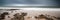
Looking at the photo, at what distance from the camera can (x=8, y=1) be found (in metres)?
0.81

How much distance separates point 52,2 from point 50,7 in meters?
0.07

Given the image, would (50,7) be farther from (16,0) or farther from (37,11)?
(16,0)

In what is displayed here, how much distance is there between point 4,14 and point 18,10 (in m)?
0.16

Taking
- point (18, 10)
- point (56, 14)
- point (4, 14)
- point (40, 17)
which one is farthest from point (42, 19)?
point (4, 14)

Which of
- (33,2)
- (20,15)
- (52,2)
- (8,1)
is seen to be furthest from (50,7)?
(8,1)

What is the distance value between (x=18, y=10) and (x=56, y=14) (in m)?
0.42

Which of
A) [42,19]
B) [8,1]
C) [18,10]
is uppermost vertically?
[8,1]

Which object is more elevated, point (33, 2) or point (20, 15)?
point (33, 2)

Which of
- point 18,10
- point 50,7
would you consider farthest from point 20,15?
point 50,7

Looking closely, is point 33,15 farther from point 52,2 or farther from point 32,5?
point 52,2

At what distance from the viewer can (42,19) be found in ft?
2.52

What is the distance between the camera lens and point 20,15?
780mm

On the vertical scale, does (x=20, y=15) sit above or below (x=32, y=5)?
below

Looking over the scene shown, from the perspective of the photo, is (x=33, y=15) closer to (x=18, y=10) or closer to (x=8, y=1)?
(x=18, y=10)
